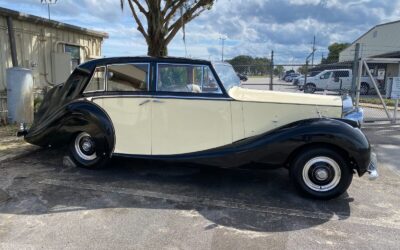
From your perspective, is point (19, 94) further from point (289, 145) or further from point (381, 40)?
point (381, 40)

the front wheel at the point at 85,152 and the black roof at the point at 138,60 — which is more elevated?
the black roof at the point at 138,60

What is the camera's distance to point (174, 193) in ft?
15.2

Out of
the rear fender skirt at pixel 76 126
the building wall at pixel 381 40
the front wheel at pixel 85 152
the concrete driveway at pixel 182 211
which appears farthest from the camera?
the building wall at pixel 381 40

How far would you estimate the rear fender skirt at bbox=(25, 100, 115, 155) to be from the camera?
205 inches

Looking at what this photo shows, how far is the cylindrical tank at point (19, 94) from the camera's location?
783cm

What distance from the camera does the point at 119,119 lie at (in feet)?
16.9

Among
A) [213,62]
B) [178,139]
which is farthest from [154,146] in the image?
[213,62]

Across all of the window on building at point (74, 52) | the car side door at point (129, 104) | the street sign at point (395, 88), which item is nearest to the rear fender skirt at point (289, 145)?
the car side door at point (129, 104)

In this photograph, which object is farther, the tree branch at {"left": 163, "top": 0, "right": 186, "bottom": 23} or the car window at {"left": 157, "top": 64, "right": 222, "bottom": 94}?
the tree branch at {"left": 163, "top": 0, "right": 186, "bottom": 23}

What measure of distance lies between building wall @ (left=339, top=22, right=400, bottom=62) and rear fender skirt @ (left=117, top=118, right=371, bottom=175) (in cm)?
3018

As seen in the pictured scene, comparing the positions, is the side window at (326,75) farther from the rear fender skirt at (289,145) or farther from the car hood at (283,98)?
the rear fender skirt at (289,145)

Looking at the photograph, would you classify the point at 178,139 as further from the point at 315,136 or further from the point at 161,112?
the point at 315,136

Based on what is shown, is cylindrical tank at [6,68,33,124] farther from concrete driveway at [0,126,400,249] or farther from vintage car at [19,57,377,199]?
vintage car at [19,57,377,199]

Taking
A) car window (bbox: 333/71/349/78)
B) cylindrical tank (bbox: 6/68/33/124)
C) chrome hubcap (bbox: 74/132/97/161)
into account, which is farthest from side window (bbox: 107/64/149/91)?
car window (bbox: 333/71/349/78)
